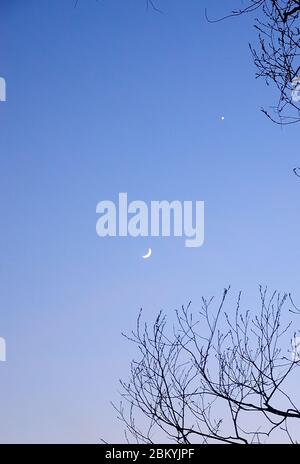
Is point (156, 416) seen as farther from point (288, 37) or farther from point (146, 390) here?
point (288, 37)

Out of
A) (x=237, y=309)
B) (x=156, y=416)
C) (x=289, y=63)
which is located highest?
(x=289, y=63)

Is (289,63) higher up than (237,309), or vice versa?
(289,63)
